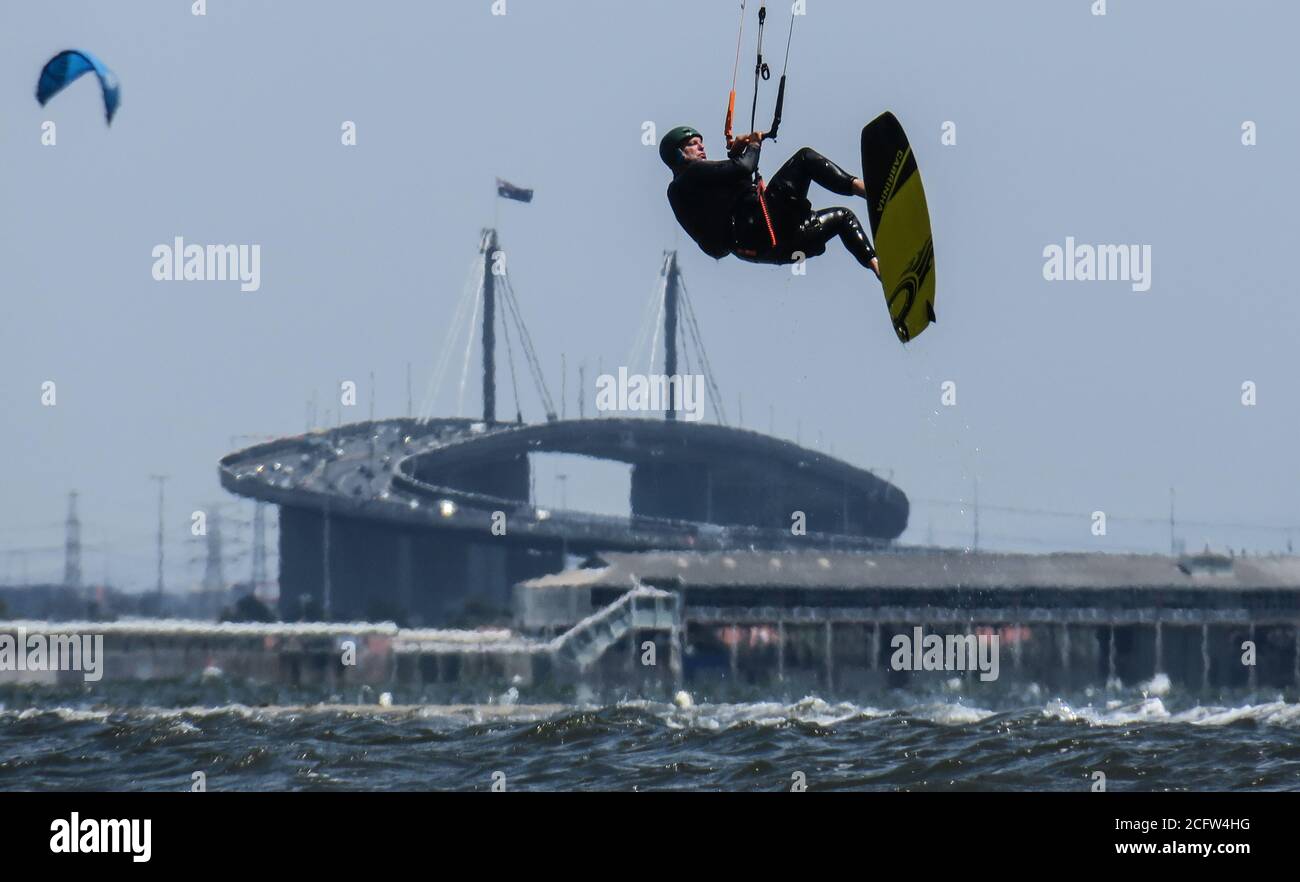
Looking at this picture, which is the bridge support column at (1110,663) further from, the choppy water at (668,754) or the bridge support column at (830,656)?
the choppy water at (668,754)

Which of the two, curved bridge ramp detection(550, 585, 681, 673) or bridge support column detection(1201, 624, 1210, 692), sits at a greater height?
curved bridge ramp detection(550, 585, 681, 673)

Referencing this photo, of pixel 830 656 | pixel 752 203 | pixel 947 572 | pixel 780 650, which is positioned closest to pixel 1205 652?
pixel 947 572

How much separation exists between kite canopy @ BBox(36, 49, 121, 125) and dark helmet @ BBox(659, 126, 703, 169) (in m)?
18.4

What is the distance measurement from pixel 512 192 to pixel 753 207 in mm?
121825

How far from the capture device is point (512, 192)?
134 meters

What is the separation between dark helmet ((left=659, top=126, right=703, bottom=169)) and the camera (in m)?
13.6

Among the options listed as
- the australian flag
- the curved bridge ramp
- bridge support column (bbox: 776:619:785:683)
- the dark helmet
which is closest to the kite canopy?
the dark helmet

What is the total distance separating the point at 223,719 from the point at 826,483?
341ft

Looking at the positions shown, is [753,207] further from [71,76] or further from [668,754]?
[71,76]

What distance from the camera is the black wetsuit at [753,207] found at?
522 inches

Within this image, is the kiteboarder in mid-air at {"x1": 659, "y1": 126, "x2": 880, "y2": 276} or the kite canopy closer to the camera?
the kiteboarder in mid-air at {"x1": 659, "y1": 126, "x2": 880, "y2": 276}
